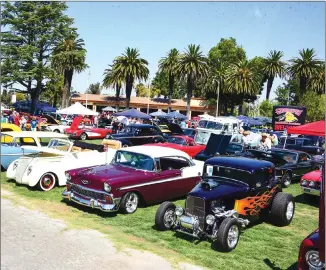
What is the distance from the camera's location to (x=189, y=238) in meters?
7.25

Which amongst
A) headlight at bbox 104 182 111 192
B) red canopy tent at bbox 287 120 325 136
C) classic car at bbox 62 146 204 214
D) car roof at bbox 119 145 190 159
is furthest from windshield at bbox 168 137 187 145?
headlight at bbox 104 182 111 192

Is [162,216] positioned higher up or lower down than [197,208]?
lower down

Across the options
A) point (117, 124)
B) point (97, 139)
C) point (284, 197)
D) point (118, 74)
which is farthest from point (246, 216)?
point (118, 74)

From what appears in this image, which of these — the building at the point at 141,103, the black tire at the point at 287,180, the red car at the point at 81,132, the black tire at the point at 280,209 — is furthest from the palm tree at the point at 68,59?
the black tire at the point at 280,209

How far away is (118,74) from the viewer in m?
52.0

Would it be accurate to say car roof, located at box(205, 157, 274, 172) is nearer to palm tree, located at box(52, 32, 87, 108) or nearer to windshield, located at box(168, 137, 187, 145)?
windshield, located at box(168, 137, 187, 145)

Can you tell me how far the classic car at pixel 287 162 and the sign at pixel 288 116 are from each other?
12461mm

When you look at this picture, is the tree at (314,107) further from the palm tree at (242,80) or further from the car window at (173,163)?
the car window at (173,163)

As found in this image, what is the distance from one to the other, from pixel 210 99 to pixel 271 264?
2340 inches

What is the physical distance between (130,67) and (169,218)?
45.6m

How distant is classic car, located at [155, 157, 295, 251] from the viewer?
22.5 feet

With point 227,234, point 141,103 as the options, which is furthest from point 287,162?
point 141,103

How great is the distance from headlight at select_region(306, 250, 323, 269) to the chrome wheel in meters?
3.26

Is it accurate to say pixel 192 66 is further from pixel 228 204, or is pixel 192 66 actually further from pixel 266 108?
pixel 228 204
